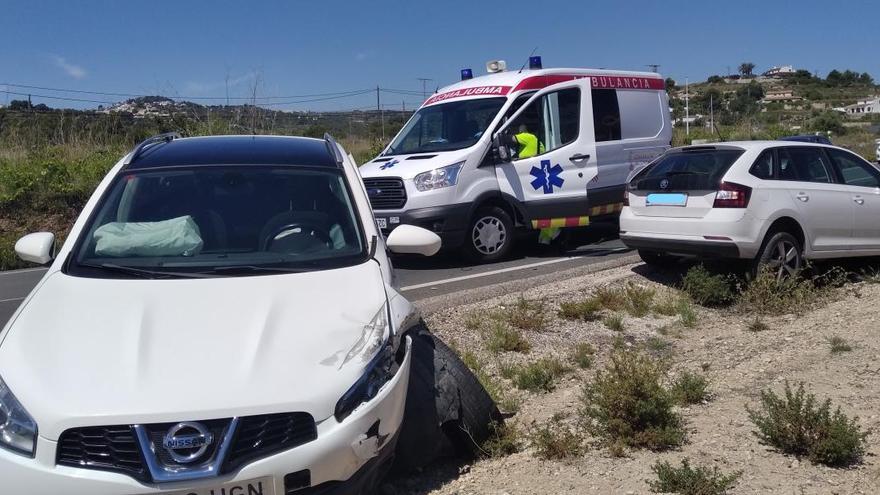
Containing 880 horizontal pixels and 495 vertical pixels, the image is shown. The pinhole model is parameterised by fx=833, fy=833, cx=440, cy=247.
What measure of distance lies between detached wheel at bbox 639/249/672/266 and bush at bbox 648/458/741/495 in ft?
18.1

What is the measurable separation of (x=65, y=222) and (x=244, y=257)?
12.3 metres

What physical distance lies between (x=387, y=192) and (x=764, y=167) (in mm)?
4508

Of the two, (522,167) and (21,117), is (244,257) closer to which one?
(522,167)

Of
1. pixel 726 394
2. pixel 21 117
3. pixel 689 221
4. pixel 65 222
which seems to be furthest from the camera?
pixel 21 117

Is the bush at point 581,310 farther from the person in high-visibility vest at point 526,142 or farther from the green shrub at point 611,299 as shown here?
the person in high-visibility vest at point 526,142

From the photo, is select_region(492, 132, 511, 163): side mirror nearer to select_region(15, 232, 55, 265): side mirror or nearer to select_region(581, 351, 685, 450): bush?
select_region(581, 351, 685, 450): bush

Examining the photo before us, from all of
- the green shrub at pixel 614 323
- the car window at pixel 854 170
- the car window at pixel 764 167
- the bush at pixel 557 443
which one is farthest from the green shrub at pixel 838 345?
the car window at pixel 854 170

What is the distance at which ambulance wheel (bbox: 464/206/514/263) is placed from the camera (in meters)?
10.8

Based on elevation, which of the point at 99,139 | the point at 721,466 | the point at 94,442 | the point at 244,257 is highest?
the point at 99,139

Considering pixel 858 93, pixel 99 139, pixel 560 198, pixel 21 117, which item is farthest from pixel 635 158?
pixel 858 93

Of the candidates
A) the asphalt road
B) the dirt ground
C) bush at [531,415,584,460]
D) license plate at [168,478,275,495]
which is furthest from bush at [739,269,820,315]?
license plate at [168,478,275,495]

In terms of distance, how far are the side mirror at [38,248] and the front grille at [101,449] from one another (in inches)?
72.9

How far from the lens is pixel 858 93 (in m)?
70.6

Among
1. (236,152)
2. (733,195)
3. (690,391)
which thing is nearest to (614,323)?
(690,391)
